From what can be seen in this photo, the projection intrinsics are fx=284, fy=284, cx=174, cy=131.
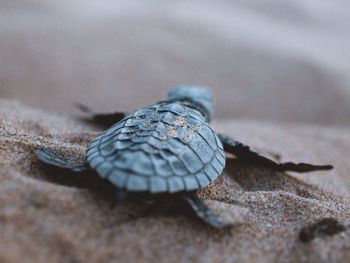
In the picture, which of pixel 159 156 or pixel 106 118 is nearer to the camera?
pixel 159 156

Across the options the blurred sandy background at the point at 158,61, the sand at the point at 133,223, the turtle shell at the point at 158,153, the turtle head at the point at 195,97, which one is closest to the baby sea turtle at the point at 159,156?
the turtle shell at the point at 158,153

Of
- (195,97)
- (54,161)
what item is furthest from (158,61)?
(54,161)

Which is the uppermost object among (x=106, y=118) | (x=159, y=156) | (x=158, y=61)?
(x=158, y=61)

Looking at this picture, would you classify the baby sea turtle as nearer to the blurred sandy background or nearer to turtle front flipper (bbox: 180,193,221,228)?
turtle front flipper (bbox: 180,193,221,228)

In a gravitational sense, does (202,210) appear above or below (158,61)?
below

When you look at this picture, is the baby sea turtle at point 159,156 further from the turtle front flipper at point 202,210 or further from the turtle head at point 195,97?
the turtle head at point 195,97

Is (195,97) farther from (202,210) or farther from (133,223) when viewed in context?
(133,223)
